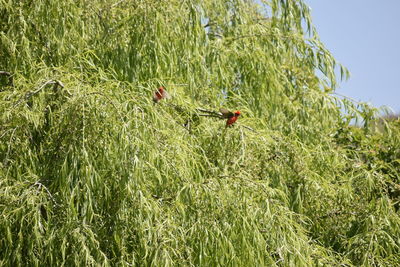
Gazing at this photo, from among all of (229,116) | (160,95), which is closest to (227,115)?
(229,116)

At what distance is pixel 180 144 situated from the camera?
3.78 meters

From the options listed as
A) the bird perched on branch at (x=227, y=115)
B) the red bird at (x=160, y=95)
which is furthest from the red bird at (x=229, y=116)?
the red bird at (x=160, y=95)

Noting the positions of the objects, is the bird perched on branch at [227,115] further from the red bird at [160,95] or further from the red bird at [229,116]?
the red bird at [160,95]

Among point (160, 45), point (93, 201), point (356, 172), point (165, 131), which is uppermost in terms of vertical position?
point (160, 45)

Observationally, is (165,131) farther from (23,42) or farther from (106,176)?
(23,42)

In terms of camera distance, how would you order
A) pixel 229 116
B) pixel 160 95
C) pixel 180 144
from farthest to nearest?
pixel 229 116 < pixel 160 95 < pixel 180 144

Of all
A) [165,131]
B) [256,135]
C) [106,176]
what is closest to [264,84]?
[256,135]

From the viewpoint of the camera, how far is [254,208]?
3.67 metres

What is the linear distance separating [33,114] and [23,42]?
75cm

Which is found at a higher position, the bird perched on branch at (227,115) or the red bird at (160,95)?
the red bird at (160,95)

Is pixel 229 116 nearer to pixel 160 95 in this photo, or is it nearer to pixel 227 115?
pixel 227 115

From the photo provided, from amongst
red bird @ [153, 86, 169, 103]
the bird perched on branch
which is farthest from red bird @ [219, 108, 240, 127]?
red bird @ [153, 86, 169, 103]

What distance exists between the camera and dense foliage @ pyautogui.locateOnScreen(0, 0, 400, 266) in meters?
3.40

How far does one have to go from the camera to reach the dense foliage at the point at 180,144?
3396mm
